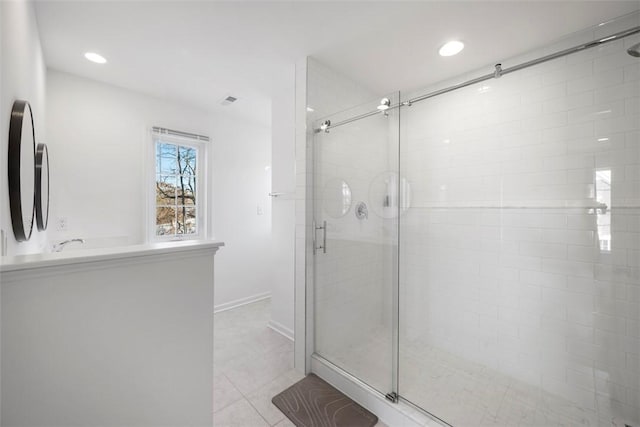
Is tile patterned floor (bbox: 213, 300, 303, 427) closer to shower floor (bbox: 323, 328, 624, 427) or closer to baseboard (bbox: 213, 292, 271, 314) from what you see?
baseboard (bbox: 213, 292, 271, 314)

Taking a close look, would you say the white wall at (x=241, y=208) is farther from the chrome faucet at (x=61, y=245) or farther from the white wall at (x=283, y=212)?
A: the chrome faucet at (x=61, y=245)

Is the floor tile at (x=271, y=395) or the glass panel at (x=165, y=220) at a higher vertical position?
the glass panel at (x=165, y=220)

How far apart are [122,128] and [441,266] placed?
10.7 ft

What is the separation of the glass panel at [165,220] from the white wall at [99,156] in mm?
181

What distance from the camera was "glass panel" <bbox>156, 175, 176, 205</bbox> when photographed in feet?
9.40

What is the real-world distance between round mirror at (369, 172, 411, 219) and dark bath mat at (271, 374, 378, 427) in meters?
1.25

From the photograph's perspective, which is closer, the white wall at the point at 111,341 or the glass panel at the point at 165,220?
the white wall at the point at 111,341

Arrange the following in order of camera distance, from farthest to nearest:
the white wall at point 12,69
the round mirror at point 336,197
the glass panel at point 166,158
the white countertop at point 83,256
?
the glass panel at point 166,158 → the round mirror at point 336,197 → the white wall at point 12,69 → the white countertop at point 83,256

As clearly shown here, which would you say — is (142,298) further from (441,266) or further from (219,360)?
(441,266)

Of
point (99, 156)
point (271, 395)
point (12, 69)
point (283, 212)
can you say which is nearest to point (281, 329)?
point (271, 395)

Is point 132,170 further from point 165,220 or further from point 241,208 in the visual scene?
point 241,208

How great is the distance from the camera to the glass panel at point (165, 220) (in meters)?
2.87

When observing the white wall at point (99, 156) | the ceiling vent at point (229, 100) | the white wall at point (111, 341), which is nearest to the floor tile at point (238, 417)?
the white wall at point (111, 341)

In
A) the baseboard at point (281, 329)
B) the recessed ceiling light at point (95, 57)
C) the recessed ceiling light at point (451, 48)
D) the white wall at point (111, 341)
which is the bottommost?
the baseboard at point (281, 329)
